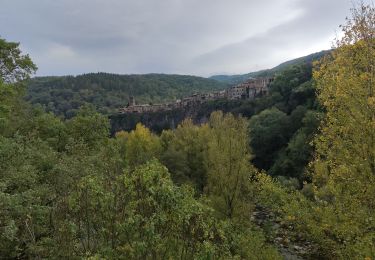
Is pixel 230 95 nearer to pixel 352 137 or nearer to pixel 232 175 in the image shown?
pixel 232 175

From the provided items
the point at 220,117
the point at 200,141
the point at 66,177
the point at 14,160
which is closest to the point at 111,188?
the point at 66,177

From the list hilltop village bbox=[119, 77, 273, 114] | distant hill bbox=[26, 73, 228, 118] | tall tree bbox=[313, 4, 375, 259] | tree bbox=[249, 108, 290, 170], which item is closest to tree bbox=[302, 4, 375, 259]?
tall tree bbox=[313, 4, 375, 259]

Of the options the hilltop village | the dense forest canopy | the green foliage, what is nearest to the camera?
the dense forest canopy

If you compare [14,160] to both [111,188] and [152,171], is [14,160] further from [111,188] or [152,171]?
[152,171]

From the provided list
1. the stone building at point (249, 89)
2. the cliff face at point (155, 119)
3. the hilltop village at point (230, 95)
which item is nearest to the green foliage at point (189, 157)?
the hilltop village at point (230, 95)

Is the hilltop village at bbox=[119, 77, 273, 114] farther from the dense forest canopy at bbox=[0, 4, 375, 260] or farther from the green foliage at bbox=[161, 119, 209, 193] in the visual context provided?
the dense forest canopy at bbox=[0, 4, 375, 260]

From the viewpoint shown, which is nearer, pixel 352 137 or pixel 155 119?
pixel 352 137

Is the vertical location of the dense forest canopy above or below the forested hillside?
above

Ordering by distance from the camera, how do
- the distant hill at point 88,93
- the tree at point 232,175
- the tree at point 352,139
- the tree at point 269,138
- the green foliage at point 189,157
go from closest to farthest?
the tree at point 352,139, the tree at point 232,175, the green foliage at point 189,157, the tree at point 269,138, the distant hill at point 88,93

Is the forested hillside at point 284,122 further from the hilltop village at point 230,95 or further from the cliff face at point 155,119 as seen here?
the hilltop village at point 230,95

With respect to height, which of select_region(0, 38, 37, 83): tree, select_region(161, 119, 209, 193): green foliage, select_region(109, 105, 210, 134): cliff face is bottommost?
select_region(109, 105, 210, 134): cliff face

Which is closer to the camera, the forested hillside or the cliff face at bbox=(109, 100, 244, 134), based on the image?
the forested hillside

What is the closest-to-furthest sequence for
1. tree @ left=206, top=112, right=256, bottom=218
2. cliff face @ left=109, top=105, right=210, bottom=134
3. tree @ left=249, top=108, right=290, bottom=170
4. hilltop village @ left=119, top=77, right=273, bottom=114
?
tree @ left=206, top=112, right=256, bottom=218
tree @ left=249, top=108, right=290, bottom=170
hilltop village @ left=119, top=77, right=273, bottom=114
cliff face @ left=109, top=105, right=210, bottom=134

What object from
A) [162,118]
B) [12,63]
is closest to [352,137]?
[12,63]
